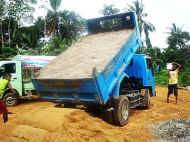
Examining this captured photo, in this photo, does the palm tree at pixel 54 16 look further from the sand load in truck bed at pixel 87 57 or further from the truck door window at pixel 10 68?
the sand load in truck bed at pixel 87 57

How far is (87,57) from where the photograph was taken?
1043cm

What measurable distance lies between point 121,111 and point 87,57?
6.03 ft

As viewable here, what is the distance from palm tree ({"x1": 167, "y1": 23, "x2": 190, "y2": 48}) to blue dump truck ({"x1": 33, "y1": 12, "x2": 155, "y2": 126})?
38.1 m

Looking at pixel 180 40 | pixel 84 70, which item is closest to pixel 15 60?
pixel 84 70

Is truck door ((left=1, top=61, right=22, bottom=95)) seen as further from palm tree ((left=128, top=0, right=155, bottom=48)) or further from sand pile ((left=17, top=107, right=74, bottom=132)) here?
palm tree ((left=128, top=0, right=155, bottom=48))

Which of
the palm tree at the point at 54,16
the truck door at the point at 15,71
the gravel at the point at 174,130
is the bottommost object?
the gravel at the point at 174,130

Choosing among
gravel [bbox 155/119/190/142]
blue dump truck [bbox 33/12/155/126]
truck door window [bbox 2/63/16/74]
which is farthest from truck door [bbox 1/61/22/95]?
gravel [bbox 155/119/190/142]

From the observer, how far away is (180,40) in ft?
163

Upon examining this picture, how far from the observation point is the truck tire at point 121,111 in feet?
32.6

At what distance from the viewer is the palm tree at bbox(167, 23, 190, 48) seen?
162ft

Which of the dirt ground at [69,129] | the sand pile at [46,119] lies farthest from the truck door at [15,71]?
the sand pile at [46,119]

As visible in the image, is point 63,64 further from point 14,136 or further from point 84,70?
point 14,136

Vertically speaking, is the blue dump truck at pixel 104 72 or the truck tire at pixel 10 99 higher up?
the blue dump truck at pixel 104 72

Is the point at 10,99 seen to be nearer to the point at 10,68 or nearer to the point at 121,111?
the point at 10,68
